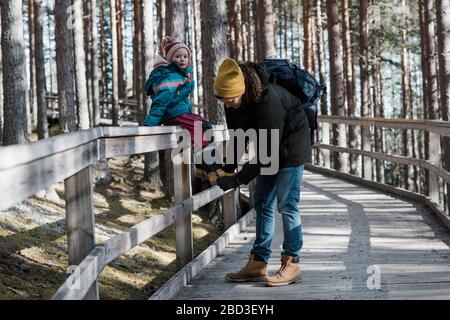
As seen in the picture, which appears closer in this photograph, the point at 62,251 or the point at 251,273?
the point at 251,273

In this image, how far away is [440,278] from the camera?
534cm

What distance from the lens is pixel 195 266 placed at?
580 cm

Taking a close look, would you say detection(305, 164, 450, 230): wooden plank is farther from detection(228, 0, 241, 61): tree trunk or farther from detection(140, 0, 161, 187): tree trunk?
detection(228, 0, 241, 61): tree trunk

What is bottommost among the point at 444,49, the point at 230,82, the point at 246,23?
the point at 230,82

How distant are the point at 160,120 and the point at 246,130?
173cm

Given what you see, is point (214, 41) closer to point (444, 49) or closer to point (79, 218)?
point (444, 49)

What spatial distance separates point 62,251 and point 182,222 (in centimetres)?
337

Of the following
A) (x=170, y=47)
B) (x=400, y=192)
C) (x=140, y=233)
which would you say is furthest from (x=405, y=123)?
(x=140, y=233)

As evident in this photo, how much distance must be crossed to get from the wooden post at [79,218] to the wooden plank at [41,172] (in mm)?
79

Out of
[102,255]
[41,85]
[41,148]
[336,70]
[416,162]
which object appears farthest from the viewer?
[41,85]

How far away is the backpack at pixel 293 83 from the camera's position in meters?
5.06

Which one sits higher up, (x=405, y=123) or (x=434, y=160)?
(x=405, y=123)

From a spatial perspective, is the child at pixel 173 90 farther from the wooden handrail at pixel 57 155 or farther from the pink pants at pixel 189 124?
the wooden handrail at pixel 57 155
